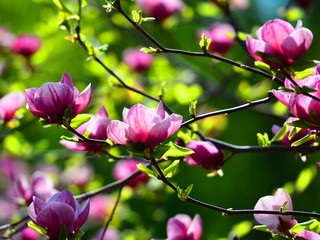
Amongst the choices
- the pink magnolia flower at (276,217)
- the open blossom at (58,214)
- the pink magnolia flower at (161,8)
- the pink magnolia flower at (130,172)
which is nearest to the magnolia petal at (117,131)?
the open blossom at (58,214)

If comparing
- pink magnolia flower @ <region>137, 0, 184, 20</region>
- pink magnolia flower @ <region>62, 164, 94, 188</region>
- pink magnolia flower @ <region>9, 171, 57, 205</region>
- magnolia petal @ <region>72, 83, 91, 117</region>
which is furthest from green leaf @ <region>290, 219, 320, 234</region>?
pink magnolia flower @ <region>62, 164, 94, 188</region>

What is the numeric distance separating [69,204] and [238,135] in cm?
286

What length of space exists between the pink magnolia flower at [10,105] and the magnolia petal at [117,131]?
0.36m

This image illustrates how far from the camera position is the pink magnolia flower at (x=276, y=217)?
725 millimetres

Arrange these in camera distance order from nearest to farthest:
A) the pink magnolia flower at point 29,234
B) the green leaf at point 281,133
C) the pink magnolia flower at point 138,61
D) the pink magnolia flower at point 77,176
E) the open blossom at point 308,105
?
the open blossom at point 308,105 < the green leaf at point 281,133 < the pink magnolia flower at point 29,234 < the pink magnolia flower at point 77,176 < the pink magnolia flower at point 138,61

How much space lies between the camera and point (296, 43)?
2.31ft

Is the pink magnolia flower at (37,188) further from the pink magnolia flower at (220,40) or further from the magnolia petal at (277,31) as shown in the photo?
the pink magnolia flower at (220,40)

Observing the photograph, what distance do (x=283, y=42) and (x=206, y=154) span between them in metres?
0.22

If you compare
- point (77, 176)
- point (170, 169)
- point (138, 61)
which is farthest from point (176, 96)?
point (170, 169)

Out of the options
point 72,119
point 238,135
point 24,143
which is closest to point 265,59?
point 72,119

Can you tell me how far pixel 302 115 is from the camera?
69 cm

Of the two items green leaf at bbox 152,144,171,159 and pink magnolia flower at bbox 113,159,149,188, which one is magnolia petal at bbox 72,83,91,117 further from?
pink magnolia flower at bbox 113,159,149,188

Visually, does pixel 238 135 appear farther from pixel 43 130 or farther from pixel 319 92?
pixel 319 92

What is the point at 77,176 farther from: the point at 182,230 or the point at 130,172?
the point at 182,230
